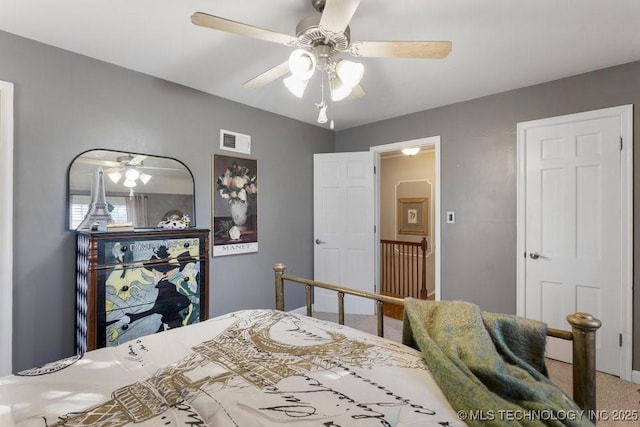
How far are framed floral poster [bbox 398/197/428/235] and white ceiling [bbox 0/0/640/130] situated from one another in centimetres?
284

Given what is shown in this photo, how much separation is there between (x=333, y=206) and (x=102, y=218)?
2491 millimetres

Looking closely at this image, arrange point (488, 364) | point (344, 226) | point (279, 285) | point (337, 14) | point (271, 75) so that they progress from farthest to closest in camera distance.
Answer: point (344, 226) → point (279, 285) → point (271, 75) → point (337, 14) → point (488, 364)

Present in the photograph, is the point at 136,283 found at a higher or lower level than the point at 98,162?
lower

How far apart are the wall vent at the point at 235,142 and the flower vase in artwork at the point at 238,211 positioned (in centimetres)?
54

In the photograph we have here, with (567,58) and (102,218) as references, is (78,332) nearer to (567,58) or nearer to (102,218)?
(102,218)

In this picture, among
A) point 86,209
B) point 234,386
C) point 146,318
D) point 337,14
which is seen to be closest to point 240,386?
point 234,386

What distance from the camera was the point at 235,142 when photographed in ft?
10.9

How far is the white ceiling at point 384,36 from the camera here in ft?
5.91

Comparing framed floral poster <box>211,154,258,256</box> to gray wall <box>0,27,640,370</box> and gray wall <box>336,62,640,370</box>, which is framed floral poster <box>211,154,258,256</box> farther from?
gray wall <box>336,62,640,370</box>

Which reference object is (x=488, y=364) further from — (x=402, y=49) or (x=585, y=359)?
(x=402, y=49)

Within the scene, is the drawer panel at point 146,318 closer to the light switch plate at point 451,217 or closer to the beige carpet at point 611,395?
the light switch plate at point 451,217

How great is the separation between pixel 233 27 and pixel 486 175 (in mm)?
2685

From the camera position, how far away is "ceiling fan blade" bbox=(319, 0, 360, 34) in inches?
50.9

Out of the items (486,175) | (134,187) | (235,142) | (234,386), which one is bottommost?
(234,386)
